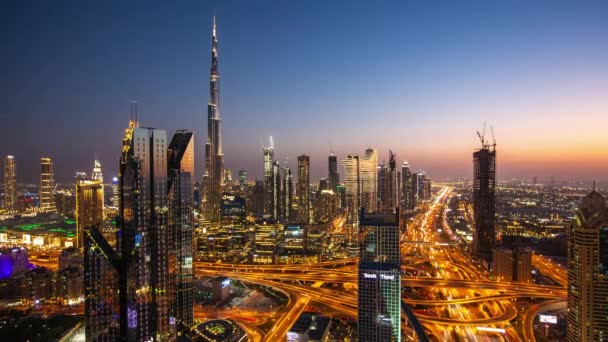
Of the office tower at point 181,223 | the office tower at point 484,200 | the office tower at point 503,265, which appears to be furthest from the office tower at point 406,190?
the office tower at point 181,223

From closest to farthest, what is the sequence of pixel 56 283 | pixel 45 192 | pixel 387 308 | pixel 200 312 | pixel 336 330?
pixel 387 308 < pixel 336 330 < pixel 200 312 < pixel 56 283 < pixel 45 192

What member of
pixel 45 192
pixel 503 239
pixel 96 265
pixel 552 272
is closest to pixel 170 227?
pixel 96 265

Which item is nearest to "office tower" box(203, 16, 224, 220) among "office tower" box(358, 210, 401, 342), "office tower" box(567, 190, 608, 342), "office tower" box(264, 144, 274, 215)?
"office tower" box(264, 144, 274, 215)

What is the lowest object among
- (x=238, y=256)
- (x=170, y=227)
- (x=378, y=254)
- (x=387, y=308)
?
(x=238, y=256)

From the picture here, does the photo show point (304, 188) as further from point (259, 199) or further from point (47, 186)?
point (47, 186)

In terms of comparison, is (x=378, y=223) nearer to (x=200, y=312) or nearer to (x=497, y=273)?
(x=200, y=312)
